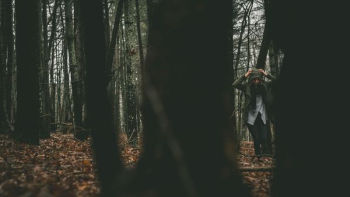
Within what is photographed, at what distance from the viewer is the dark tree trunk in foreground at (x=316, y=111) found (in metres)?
2.35

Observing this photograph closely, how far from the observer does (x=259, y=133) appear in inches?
Result: 269

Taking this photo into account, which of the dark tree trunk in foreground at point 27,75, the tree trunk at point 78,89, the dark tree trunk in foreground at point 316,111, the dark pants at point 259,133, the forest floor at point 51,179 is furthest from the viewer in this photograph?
the tree trunk at point 78,89

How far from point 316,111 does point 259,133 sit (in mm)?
4546

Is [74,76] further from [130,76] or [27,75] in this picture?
[130,76]

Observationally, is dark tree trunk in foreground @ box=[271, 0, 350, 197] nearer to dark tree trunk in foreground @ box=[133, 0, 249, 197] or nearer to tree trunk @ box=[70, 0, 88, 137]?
dark tree trunk in foreground @ box=[133, 0, 249, 197]

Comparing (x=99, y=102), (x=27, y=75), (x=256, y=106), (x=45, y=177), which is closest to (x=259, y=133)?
(x=256, y=106)

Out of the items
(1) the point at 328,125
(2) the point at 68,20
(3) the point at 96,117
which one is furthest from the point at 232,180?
(2) the point at 68,20

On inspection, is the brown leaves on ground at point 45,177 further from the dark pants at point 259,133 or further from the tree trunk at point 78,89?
the dark pants at point 259,133

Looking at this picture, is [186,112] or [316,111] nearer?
[186,112]

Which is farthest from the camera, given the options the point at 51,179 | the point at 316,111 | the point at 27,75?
the point at 27,75

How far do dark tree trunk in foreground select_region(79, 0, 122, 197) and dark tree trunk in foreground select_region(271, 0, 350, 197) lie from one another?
1.31 m

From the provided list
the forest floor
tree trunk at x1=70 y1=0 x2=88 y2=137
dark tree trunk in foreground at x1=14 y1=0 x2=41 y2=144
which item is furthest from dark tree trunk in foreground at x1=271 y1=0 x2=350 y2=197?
tree trunk at x1=70 y1=0 x2=88 y2=137

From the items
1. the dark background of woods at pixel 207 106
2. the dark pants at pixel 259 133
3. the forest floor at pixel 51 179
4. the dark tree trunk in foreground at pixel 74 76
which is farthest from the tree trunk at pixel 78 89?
the dark background of woods at pixel 207 106

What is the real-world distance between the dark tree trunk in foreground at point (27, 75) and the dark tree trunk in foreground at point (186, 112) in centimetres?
664
